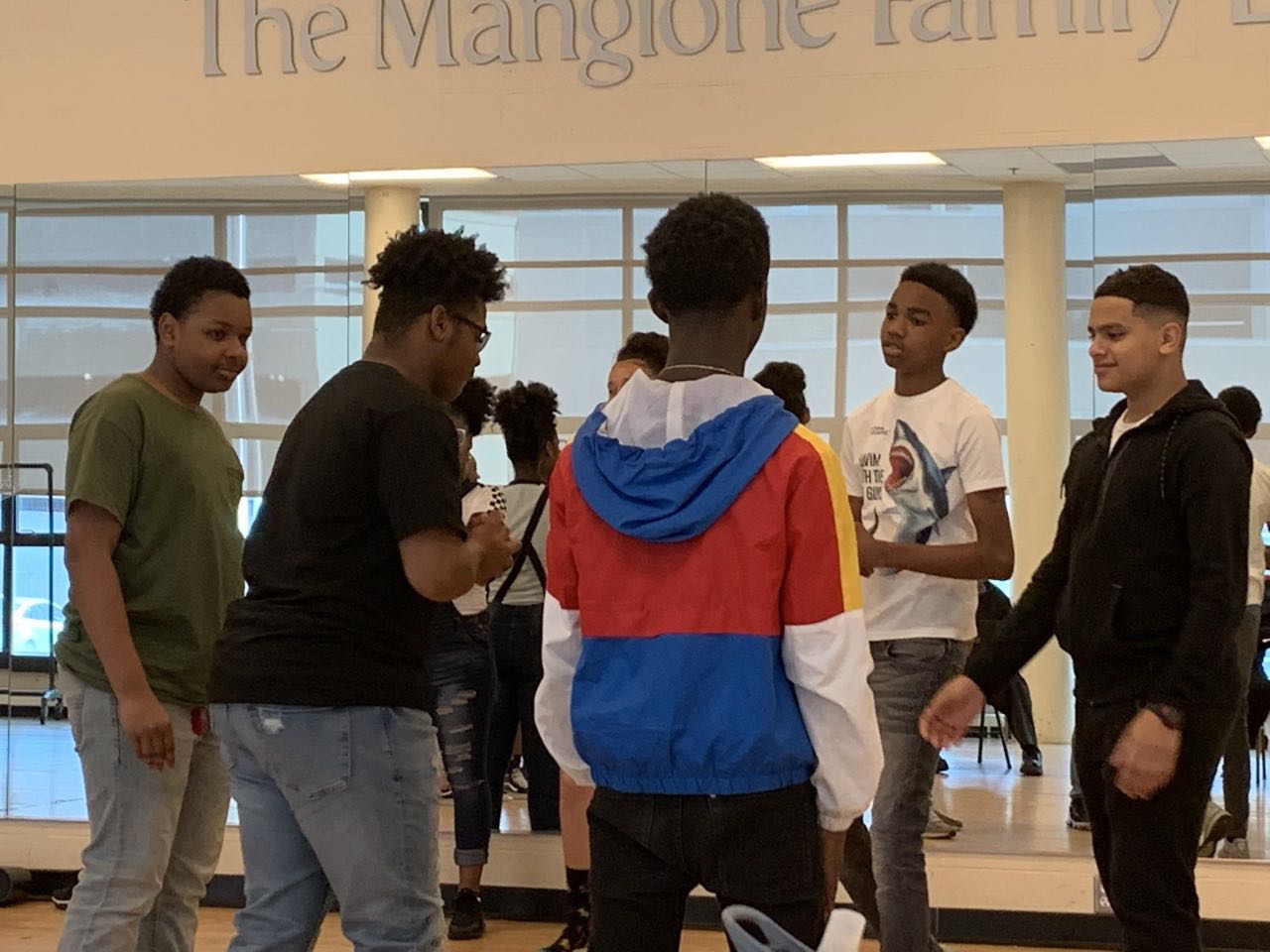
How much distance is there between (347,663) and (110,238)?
11.4 ft

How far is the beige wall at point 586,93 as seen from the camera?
16.4 ft

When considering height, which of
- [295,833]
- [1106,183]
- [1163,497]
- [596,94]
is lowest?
[295,833]

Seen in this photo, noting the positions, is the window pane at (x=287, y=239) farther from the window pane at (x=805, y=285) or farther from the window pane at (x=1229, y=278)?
the window pane at (x=1229, y=278)

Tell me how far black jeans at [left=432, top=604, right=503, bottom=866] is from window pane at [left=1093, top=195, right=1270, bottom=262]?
7.07 ft

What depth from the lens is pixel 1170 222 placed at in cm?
514

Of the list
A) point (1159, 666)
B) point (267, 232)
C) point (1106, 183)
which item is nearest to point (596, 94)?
point (267, 232)

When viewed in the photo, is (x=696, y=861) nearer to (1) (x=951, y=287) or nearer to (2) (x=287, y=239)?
(1) (x=951, y=287)

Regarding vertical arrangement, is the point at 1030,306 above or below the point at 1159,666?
above

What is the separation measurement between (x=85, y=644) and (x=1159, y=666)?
2000mm

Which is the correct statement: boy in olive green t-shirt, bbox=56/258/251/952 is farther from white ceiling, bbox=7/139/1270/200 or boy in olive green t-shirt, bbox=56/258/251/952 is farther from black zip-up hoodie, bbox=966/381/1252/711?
white ceiling, bbox=7/139/1270/200

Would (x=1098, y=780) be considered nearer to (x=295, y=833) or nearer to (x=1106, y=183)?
(x=295, y=833)

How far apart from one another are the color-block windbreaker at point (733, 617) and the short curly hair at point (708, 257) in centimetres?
13

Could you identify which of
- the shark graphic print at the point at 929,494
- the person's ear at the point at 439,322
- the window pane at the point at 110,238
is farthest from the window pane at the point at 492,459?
the person's ear at the point at 439,322

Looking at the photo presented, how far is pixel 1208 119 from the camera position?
16.2ft
